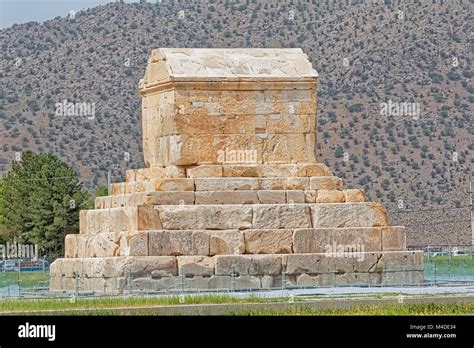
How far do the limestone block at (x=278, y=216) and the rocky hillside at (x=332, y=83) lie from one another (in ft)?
129

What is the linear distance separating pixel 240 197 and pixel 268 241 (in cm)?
107

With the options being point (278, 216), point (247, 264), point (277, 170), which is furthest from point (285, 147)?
point (247, 264)

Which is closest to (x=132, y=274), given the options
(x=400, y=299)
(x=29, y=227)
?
(x=400, y=299)

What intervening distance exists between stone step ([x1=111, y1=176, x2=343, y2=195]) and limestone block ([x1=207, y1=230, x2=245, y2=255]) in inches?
45.2

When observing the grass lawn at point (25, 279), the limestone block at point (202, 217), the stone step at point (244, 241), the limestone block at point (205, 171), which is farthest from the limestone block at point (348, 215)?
the grass lawn at point (25, 279)

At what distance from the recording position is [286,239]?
1282 inches

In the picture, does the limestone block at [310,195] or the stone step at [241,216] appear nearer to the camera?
the stone step at [241,216]

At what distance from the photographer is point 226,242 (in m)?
32.3

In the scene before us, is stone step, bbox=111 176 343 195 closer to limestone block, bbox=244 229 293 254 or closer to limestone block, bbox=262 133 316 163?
limestone block, bbox=262 133 316 163

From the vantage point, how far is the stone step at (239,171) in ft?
109

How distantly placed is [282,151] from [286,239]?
2.27m

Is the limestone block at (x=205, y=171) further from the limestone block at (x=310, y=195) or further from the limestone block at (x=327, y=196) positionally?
the limestone block at (x=327, y=196)

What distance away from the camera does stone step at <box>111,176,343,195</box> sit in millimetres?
32938
